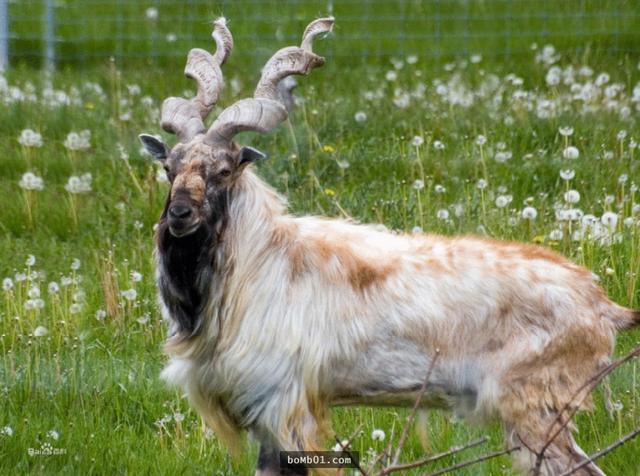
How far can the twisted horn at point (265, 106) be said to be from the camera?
6.63 meters

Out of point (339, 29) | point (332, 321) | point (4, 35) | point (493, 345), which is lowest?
point (493, 345)

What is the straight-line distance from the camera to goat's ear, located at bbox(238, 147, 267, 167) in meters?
6.58

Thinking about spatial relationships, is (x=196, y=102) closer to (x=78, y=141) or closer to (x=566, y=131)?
(x=566, y=131)

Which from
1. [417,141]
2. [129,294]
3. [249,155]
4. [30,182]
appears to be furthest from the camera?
[417,141]

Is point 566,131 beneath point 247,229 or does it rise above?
beneath

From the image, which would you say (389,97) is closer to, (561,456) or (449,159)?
(449,159)

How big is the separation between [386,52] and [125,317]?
6439mm

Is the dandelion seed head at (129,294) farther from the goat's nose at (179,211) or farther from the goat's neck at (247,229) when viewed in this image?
the goat's nose at (179,211)

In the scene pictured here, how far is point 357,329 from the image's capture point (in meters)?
6.62

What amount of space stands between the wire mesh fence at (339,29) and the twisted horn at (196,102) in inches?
263

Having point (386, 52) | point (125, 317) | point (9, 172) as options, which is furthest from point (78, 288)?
point (386, 52)

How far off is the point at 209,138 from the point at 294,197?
3816 millimetres

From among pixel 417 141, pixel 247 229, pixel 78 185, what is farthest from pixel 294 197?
pixel 247 229

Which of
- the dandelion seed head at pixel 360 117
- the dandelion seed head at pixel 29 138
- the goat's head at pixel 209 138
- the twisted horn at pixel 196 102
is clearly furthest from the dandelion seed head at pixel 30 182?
the goat's head at pixel 209 138
